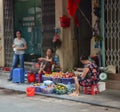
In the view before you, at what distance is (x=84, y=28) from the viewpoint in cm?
1420

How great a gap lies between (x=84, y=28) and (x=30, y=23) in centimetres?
253

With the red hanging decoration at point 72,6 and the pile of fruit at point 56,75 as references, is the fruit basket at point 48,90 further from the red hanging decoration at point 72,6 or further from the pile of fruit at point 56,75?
the red hanging decoration at point 72,6

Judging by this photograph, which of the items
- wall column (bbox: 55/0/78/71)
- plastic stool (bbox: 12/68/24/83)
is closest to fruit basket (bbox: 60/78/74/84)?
wall column (bbox: 55/0/78/71)

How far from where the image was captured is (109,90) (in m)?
11.7

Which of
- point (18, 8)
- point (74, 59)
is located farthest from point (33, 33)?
point (74, 59)

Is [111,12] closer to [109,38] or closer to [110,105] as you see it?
[109,38]

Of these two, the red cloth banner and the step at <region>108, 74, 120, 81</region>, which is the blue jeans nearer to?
the red cloth banner

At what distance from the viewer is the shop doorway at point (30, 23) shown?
15.3 meters

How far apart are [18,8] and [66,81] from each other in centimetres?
517

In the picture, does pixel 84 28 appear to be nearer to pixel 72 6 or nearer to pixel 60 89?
pixel 72 6

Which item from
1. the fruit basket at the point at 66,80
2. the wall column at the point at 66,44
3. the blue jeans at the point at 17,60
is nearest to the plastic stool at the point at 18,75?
the blue jeans at the point at 17,60

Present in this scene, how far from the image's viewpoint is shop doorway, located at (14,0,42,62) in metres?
15.3

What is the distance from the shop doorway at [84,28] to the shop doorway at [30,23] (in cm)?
184

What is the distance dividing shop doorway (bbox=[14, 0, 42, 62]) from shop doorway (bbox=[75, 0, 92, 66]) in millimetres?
1844
